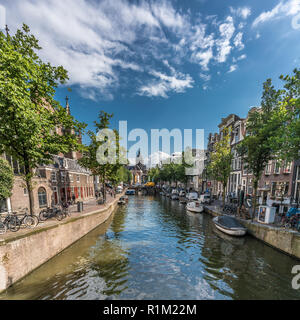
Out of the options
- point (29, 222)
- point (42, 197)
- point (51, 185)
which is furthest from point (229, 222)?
point (51, 185)

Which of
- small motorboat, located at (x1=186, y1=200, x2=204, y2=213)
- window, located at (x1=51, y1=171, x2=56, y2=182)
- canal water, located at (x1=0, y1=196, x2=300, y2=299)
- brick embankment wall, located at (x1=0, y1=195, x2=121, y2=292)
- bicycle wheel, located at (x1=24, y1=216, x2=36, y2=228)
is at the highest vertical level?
window, located at (x1=51, y1=171, x2=56, y2=182)

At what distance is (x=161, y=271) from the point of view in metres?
8.52

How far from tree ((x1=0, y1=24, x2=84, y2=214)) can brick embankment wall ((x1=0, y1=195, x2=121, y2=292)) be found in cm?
283

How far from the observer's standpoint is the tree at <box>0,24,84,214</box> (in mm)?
7477

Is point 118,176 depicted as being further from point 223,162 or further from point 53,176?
point 223,162

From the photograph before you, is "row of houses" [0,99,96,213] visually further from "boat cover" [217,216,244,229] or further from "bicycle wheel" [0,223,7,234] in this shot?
"boat cover" [217,216,244,229]

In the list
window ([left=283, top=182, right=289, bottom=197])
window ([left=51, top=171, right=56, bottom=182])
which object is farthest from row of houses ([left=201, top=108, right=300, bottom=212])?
window ([left=51, top=171, right=56, bottom=182])

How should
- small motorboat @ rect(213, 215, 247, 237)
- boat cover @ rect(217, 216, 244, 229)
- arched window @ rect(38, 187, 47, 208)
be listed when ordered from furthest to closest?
arched window @ rect(38, 187, 47, 208)
boat cover @ rect(217, 216, 244, 229)
small motorboat @ rect(213, 215, 247, 237)

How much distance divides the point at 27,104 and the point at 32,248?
304 inches

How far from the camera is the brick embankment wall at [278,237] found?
997cm

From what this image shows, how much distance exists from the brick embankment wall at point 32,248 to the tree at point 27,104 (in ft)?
9.29
